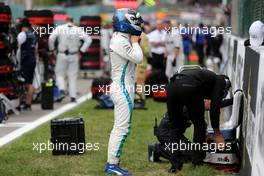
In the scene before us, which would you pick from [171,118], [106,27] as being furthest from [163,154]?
[106,27]

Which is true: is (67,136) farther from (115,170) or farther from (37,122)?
(37,122)

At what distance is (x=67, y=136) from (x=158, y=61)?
9.25 m

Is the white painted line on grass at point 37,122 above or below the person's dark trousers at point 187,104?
below

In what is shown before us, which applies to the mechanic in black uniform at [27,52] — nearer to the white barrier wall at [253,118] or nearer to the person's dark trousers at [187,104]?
the person's dark trousers at [187,104]

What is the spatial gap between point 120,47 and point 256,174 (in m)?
2.58

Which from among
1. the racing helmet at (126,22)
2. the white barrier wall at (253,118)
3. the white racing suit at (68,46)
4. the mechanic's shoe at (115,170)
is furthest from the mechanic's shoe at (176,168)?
the white racing suit at (68,46)

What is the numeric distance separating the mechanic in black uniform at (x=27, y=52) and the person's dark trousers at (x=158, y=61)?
4361 millimetres

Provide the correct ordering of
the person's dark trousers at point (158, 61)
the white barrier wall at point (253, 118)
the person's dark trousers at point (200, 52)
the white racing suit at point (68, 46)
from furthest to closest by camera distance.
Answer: the person's dark trousers at point (200, 52)
the person's dark trousers at point (158, 61)
the white racing suit at point (68, 46)
the white barrier wall at point (253, 118)

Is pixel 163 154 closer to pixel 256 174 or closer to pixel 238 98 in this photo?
pixel 238 98

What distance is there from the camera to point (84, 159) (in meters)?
10.1

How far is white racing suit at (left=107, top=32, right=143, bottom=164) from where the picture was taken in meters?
8.52

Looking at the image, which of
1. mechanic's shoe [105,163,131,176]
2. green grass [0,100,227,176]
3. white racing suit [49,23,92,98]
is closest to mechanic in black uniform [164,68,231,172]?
green grass [0,100,227,176]

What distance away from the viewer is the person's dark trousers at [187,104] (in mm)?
8531

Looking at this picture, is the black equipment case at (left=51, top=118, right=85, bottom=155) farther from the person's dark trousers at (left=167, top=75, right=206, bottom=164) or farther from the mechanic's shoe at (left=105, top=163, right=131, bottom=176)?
the person's dark trousers at (left=167, top=75, right=206, bottom=164)
